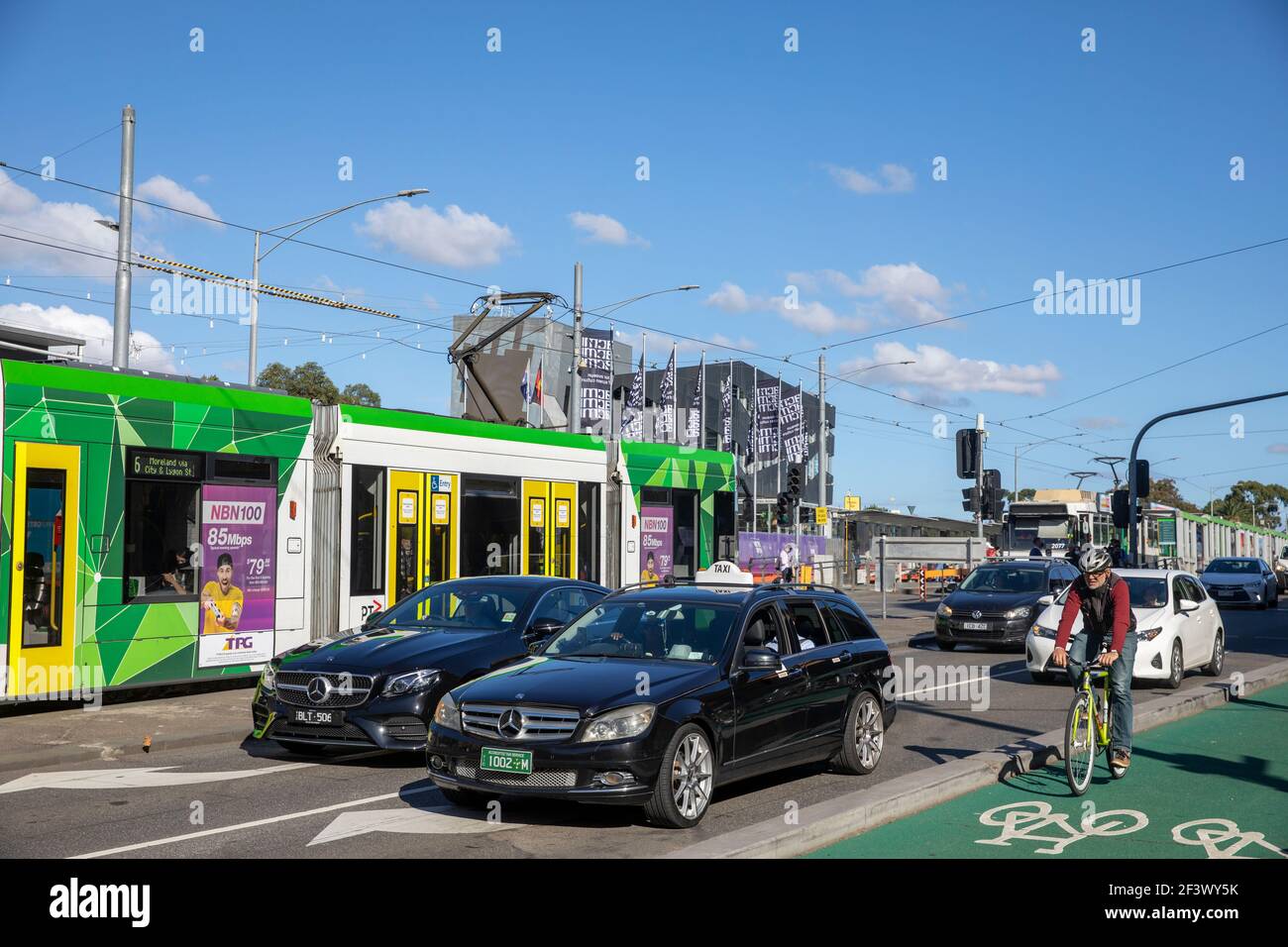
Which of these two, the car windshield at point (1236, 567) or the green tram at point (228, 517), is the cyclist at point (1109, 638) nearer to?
the green tram at point (228, 517)

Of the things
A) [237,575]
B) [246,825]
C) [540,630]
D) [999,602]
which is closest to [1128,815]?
[540,630]

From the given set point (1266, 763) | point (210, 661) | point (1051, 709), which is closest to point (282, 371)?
point (210, 661)

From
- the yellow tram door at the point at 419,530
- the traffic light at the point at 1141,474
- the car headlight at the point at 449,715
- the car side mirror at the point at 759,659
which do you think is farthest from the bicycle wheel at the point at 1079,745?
the traffic light at the point at 1141,474

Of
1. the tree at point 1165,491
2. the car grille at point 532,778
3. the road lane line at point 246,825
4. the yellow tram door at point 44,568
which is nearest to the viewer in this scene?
the road lane line at point 246,825

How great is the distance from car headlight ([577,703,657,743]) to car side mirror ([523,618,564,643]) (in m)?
3.57

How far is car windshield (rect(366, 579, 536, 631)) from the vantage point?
11.5 m

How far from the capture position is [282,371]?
57.0 meters

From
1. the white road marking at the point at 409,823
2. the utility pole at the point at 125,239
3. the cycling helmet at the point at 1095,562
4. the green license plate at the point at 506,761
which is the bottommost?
the white road marking at the point at 409,823

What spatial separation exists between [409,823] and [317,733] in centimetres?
230

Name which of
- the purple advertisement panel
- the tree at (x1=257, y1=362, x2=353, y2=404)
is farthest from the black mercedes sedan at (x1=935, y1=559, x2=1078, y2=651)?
the tree at (x1=257, y1=362, x2=353, y2=404)

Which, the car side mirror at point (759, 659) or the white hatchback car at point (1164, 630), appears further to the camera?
the white hatchback car at point (1164, 630)

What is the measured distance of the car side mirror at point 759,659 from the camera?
28.0 ft

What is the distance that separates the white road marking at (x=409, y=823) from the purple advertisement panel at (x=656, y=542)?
40.5 feet

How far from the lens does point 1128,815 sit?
326 inches
